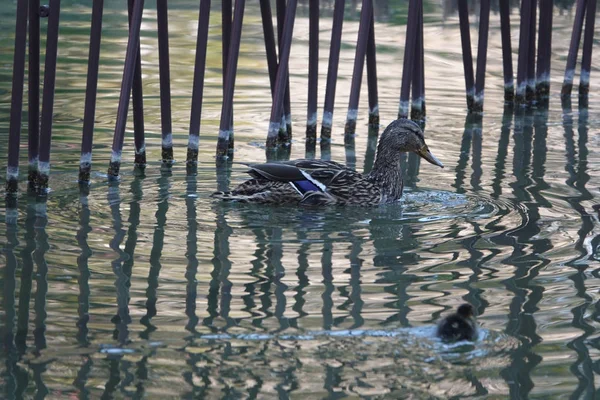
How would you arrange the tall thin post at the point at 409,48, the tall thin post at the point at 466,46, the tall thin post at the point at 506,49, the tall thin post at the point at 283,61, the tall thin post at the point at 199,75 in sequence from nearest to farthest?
the tall thin post at the point at 199,75, the tall thin post at the point at 283,61, the tall thin post at the point at 409,48, the tall thin post at the point at 466,46, the tall thin post at the point at 506,49

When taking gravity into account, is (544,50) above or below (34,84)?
above

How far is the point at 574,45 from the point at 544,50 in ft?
1.57

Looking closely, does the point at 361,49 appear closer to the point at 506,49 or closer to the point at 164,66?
the point at 164,66

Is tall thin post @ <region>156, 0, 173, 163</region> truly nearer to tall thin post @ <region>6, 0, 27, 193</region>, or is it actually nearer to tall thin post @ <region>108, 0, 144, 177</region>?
tall thin post @ <region>108, 0, 144, 177</region>

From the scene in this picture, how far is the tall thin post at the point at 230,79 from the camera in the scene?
1079cm

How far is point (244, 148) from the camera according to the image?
12.4 meters

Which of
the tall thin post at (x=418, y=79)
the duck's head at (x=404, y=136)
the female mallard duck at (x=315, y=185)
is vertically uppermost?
the tall thin post at (x=418, y=79)

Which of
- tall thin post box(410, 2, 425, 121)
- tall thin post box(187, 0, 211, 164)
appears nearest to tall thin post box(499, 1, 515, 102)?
Result: tall thin post box(410, 2, 425, 121)

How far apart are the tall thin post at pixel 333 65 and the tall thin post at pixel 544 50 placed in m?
3.66

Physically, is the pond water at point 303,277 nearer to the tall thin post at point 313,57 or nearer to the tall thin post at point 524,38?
the tall thin post at point 313,57

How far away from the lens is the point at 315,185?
982 centimetres

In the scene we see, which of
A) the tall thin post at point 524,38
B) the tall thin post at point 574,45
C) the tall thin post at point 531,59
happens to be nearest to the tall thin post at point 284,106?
the tall thin post at point 524,38

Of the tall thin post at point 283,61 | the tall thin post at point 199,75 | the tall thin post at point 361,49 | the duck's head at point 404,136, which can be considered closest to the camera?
the duck's head at point 404,136

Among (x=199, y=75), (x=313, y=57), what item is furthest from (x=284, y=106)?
(x=199, y=75)
